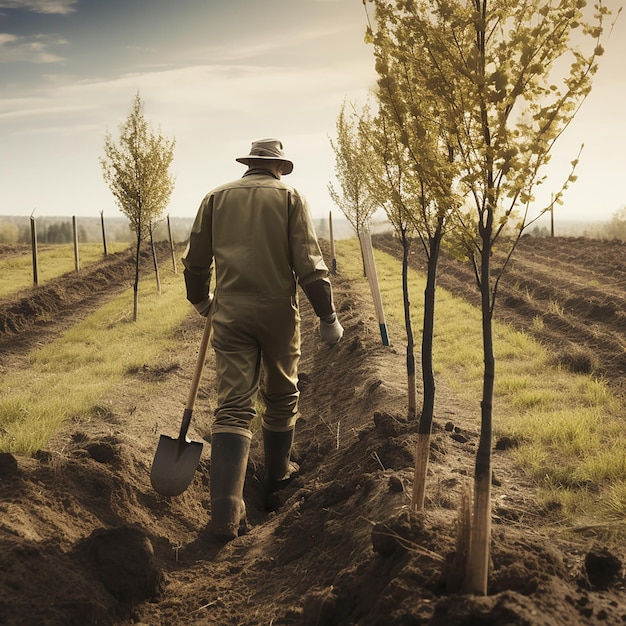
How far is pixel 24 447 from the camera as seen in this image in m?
5.22

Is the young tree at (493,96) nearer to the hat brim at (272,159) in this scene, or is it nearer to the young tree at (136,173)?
the hat brim at (272,159)

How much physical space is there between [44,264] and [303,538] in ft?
71.3

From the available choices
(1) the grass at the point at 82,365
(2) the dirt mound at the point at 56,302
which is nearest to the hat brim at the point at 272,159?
(1) the grass at the point at 82,365

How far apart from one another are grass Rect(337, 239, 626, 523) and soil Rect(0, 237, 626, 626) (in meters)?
0.25

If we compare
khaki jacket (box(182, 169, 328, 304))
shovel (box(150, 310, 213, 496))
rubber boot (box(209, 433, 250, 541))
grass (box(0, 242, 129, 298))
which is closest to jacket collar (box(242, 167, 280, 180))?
khaki jacket (box(182, 169, 328, 304))

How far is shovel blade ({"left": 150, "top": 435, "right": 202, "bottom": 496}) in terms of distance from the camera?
443cm

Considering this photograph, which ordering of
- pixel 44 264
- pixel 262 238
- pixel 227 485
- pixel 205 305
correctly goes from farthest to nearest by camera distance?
1. pixel 44 264
2. pixel 205 305
3. pixel 262 238
4. pixel 227 485

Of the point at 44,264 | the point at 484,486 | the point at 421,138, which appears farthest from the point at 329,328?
the point at 44,264

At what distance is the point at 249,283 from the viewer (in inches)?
177

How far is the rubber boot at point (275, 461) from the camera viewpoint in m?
5.05

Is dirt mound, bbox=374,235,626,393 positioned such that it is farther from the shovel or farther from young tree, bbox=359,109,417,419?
the shovel

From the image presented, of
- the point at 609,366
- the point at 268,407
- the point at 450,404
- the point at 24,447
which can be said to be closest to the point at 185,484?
the point at 268,407

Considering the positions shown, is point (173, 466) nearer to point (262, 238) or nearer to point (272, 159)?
point (262, 238)

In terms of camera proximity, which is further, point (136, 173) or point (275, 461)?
point (136, 173)
